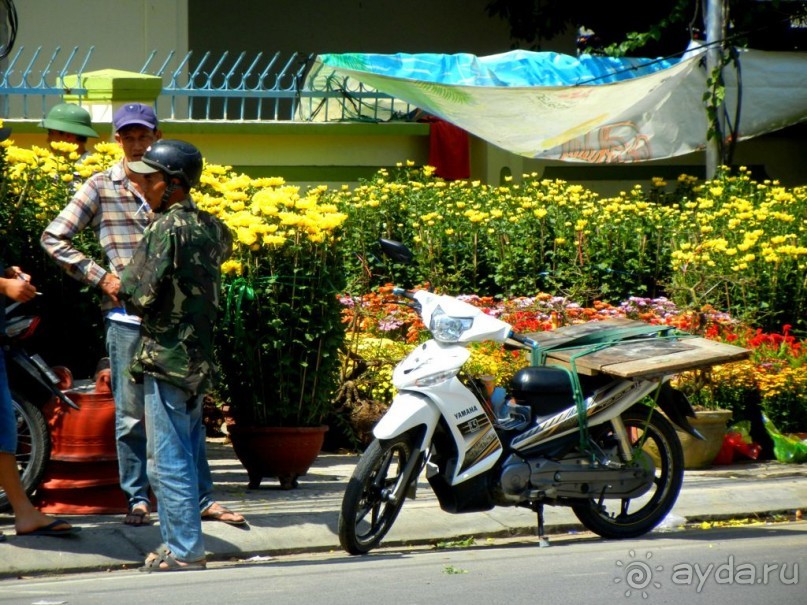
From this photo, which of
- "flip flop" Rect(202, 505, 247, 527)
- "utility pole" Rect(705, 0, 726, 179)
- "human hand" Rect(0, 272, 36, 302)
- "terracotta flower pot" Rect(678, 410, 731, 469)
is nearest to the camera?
"human hand" Rect(0, 272, 36, 302)

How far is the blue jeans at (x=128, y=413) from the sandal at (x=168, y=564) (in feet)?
1.80

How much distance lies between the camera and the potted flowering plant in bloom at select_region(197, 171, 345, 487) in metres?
6.94

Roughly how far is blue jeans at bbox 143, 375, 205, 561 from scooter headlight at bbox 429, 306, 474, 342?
125 cm

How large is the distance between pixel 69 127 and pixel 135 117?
2337 mm

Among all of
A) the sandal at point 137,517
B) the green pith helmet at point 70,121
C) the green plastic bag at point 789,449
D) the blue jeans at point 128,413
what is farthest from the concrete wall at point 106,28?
the sandal at point 137,517

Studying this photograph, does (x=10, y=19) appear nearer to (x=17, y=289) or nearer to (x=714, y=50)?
(x=17, y=289)

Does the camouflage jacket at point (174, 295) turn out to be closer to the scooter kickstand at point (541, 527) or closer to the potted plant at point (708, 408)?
the scooter kickstand at point (541, 527)

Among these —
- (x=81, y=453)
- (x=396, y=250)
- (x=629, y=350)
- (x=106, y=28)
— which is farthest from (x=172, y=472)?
(x=106, y=28)

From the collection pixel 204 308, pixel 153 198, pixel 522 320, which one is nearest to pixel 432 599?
pixel 204 308

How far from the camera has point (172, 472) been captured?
5438mm

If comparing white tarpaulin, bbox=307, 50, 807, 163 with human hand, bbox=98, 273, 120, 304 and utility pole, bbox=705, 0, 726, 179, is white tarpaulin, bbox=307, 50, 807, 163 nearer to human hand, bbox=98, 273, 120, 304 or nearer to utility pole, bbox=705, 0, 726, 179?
utility pole, bbox=705, 0, 726, 179

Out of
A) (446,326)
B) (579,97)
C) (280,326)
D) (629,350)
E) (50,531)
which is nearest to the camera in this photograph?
(50,531)

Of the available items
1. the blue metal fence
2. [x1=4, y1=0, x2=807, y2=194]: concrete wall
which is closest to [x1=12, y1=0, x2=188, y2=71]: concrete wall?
[x1=4, y1=0, x2=807, y2=194]: concrete wall

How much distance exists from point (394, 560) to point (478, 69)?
8888mm
